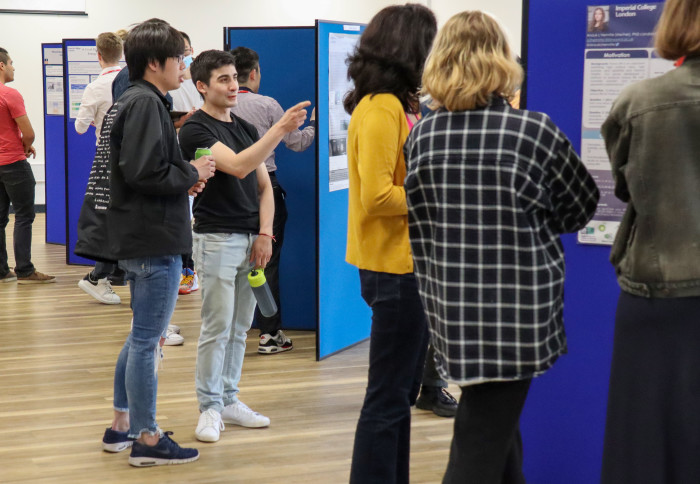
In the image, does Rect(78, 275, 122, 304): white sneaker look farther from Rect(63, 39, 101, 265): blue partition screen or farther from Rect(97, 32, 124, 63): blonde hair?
Rect(97, 32, 124, 63): blonde hair

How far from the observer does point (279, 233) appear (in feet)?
15.8

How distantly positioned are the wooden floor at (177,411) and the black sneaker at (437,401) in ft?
0.16

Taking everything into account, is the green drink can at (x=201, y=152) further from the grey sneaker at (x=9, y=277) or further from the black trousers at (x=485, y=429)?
the grey sneaker at (x=9, y=277)

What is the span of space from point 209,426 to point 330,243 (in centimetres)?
145

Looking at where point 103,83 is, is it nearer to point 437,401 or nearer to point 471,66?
point 437,401

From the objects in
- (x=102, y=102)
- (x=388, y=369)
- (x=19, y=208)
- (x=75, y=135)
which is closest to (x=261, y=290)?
(x=388, y=369)

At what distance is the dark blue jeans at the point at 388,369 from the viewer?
2.32 metres

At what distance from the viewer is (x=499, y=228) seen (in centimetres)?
189

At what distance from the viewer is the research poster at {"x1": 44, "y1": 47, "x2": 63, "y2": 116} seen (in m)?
8.26

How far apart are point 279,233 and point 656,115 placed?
319 cm

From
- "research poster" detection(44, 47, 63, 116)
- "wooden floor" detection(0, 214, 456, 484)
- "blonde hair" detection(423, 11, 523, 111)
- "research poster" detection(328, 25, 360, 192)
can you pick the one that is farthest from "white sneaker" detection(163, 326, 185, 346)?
"research poster" detection(44, 47, 63, 116)

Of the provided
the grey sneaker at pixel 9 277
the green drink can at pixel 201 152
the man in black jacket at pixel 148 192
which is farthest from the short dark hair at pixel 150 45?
the grey sneaker at pixel 9 277

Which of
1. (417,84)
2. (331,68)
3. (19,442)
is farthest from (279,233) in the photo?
(417,84)

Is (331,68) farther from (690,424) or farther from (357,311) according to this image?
(690,424)
